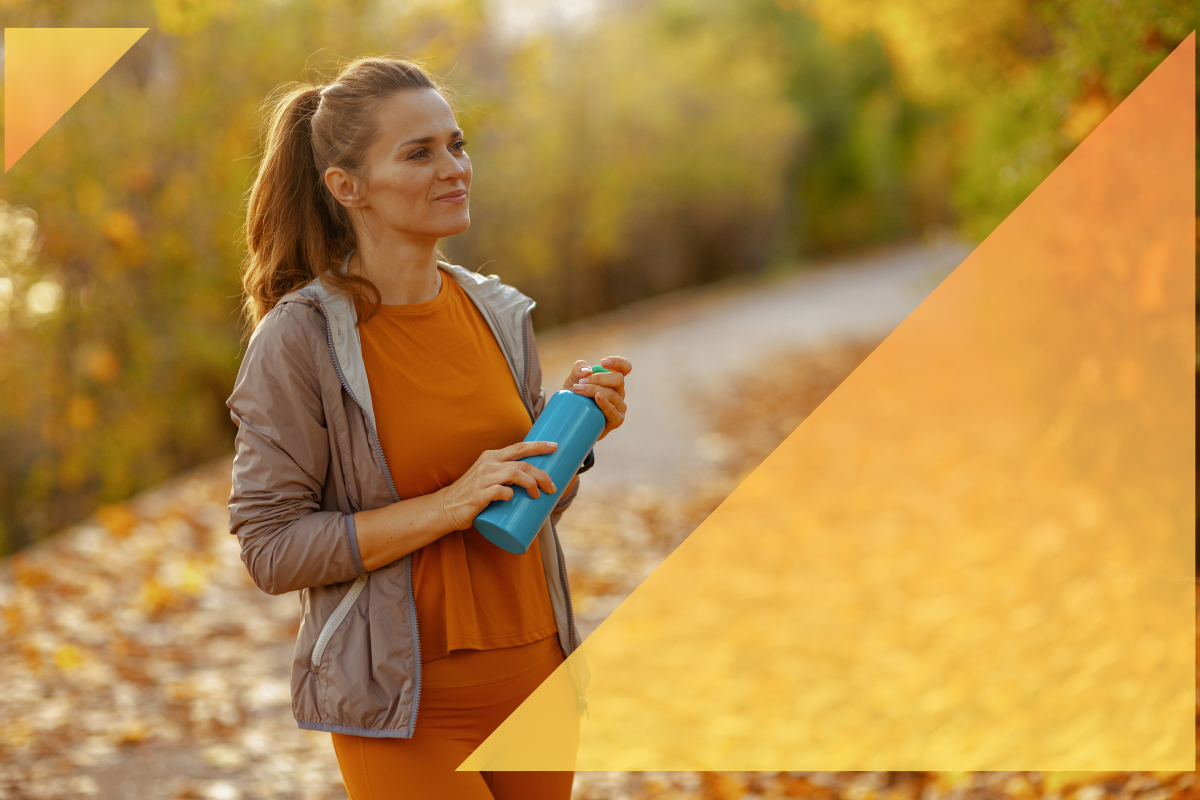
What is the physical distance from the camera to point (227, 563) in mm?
6844

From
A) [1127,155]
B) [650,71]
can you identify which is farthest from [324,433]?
[650,71]

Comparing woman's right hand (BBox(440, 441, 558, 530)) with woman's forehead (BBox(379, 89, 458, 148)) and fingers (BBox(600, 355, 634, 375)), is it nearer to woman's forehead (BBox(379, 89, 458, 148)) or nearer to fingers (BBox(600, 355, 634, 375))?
fingers (BBox(600, 355, 634, 375))

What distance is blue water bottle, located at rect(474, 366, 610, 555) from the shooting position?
72.5 inches

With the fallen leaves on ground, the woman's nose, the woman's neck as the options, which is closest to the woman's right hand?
the woman's neck

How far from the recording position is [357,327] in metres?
1.95

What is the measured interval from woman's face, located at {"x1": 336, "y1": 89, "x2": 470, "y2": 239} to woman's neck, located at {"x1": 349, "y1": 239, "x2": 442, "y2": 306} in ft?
0.17

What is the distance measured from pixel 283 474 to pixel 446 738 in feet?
1.93

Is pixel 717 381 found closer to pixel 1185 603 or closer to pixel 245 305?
pixel 1185 603

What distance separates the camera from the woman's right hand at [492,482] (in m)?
1.82

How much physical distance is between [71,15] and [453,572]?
752 cm
